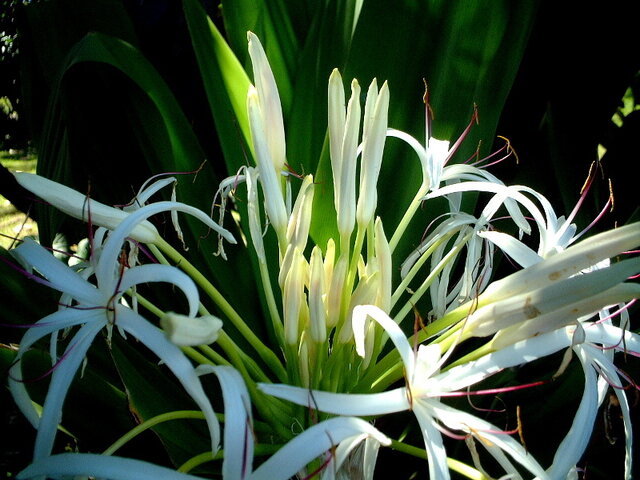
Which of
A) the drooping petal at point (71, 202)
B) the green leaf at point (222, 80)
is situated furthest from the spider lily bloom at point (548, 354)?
the green leaf at point (222, 80)

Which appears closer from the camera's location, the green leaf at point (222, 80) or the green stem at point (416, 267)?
the green stem at point (416, 267)

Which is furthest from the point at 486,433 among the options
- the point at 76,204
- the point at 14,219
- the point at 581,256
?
the point at 14,219

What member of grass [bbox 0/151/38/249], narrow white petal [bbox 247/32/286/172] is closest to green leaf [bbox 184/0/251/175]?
narrow white petal [bbox 247/32/286/172]

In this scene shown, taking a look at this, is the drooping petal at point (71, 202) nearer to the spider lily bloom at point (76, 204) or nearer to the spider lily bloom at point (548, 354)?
the spider lily bloom at point (76, 204)

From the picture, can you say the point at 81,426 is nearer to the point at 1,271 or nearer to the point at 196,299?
the point at 1,271

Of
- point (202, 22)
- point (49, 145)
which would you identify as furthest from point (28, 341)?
point (202, 22)

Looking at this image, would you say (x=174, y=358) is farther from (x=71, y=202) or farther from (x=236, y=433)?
(x=71, y=202)

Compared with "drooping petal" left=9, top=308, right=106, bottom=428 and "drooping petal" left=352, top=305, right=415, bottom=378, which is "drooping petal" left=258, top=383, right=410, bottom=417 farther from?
"drooping petal" left=9, top=308, right=106, bottom=428
